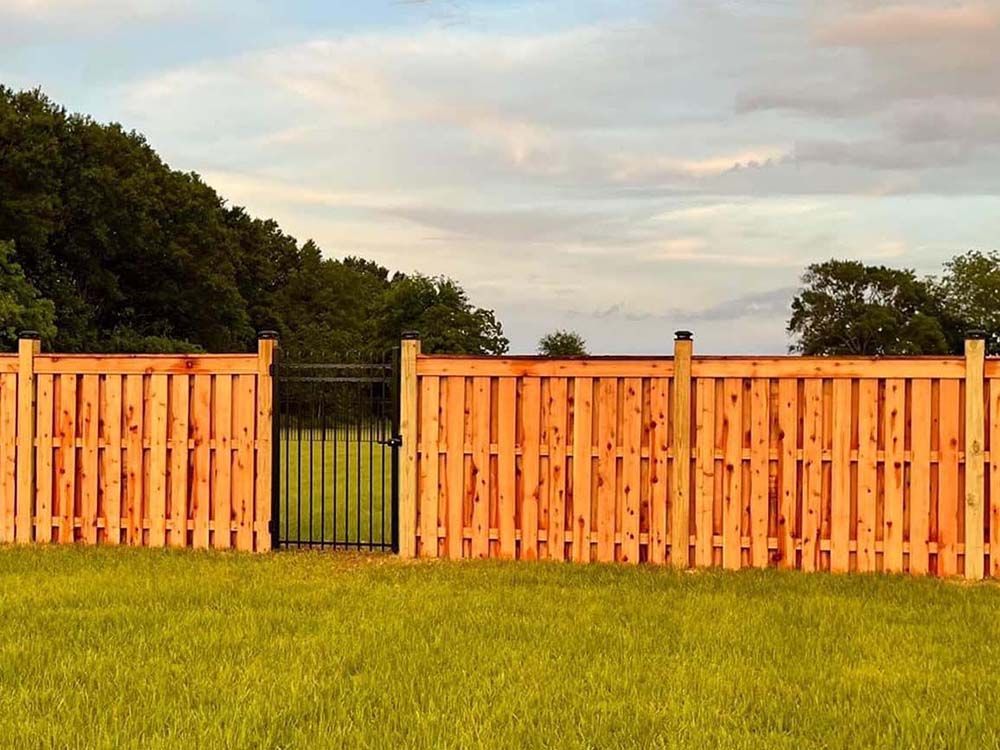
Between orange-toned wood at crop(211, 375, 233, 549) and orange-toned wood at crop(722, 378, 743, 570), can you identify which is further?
orange-toned wood at crop(211, 375, 233, 549)

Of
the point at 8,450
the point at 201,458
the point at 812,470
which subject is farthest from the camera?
the point at 8,450

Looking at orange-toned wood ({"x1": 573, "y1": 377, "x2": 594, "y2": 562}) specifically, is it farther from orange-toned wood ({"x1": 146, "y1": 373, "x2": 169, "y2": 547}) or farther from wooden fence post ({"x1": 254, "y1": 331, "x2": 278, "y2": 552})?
orange-toned wood ({"x1": 146, "y1": 373, "x2": 169, "y2": 547})

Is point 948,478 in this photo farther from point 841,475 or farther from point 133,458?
point 133,458

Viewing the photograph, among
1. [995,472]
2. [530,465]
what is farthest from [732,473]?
[995,472]

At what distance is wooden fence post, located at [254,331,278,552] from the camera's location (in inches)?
373

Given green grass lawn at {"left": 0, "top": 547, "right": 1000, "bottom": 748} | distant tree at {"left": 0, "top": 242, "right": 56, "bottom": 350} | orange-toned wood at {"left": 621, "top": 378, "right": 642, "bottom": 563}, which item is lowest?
green grass lawn at {"left": 0, "top": 547, "right": 1000, "bottom": 748}

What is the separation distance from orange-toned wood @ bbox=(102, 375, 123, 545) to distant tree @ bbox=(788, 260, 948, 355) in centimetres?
4904

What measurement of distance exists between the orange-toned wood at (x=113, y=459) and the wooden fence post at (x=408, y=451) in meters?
2.80

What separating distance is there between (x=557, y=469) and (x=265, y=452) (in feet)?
9.16

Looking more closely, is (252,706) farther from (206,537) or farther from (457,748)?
(206,537)

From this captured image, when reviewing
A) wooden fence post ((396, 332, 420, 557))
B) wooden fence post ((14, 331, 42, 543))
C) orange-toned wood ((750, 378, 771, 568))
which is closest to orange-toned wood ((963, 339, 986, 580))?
orange-toned wood ((750, 378, 771, 568))

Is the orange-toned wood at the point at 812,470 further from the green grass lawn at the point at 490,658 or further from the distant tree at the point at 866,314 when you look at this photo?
the distant tree at the point at 866,314

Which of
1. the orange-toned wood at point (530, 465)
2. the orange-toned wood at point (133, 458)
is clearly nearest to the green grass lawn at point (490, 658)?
the orange-toned wood at point (530, 465)

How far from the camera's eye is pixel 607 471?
29.3 ft
